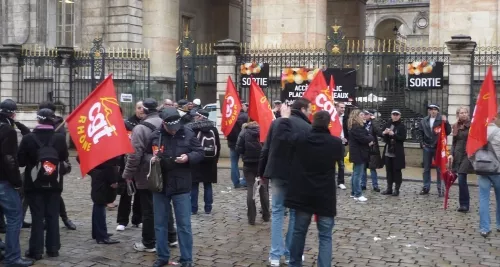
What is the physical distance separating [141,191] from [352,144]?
6.33 metres

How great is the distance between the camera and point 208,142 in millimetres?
11594

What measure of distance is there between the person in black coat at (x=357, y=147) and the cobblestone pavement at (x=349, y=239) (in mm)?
582

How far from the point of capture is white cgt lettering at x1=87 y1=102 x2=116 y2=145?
334 inches

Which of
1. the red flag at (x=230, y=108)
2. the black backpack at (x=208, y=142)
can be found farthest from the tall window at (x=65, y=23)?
the black backpack at (x=208, y=142)

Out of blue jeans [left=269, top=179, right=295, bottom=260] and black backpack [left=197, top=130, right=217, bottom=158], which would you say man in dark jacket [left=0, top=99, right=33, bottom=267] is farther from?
black backpack [left=197, top=130, right=217, bottom=158]

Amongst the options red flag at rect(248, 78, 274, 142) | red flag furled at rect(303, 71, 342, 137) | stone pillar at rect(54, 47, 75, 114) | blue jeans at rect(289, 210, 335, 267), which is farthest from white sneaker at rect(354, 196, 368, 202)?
stone pillar at rect(54, 47, 75, 114)

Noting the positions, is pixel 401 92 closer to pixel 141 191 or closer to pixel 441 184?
pixel 441 184

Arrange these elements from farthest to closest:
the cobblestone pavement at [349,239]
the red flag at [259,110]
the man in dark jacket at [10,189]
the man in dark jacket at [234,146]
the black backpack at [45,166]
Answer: the man in dark jacket at [234,146], the red flag at [259,110], the cobblestone pavement at [349,239], the black backpack at [45,166], the man in dark jacket at [10,189]

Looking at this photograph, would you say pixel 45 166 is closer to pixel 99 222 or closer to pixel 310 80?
pixel 99 222

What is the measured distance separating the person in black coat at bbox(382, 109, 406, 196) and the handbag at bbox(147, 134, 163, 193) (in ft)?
25.3

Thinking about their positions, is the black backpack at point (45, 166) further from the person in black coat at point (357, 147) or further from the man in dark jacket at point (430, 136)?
the man in dark jacket at point (430, 136)

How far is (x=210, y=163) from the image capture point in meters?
11.7

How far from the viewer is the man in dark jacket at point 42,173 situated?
8.41 m

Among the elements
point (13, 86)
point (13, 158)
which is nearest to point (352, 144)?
point (13, 158)
